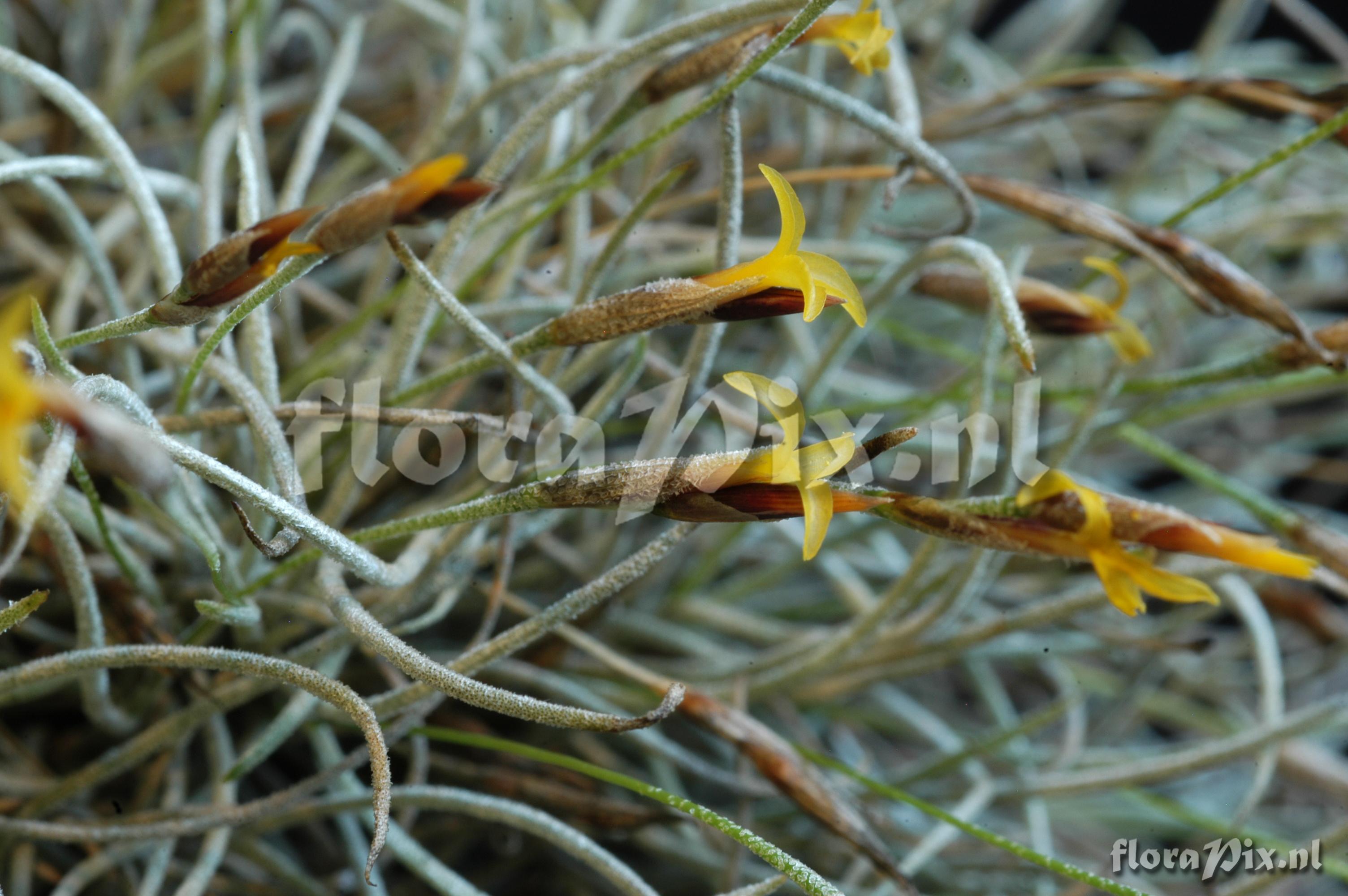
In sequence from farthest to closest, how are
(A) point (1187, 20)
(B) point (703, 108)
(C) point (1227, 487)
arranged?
(A) point (1187, 20) → (C) point (1227, 487) → (B) point (703, 108)

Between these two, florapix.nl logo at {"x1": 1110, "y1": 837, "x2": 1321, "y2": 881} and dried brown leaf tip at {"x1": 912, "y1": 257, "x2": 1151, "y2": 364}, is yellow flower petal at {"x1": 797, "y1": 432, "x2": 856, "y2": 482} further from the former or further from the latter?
florapix.nl logo at {"x1": 1110, "y1": 837, "x2": 1321, "y2": 881}

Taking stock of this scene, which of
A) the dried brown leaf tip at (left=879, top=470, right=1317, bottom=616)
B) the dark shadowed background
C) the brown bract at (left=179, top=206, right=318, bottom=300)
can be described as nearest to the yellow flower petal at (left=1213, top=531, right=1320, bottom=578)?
the dried brown leaf tip at (left=879, top=470, right=1317, bottom=616)

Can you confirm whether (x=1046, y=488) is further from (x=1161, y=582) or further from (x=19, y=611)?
(x=19, y=611)

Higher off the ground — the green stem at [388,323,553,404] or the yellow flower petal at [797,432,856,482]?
the green stem at [388,323,553,404]

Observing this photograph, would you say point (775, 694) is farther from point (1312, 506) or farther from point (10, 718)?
point (1312, 506)

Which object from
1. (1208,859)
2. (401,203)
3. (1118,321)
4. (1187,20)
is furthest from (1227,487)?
(1187,20)
